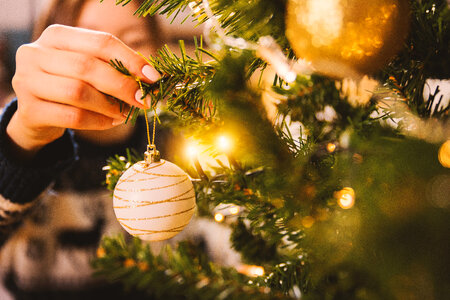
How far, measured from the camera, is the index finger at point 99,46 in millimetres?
367

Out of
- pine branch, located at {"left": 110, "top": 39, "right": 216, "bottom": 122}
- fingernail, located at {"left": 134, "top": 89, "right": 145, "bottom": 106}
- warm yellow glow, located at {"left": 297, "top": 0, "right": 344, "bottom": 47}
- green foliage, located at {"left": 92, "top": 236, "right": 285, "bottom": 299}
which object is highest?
warm yellow glow, located at {"left": 297, "top": 0, "right": 344, "bottom": 47}

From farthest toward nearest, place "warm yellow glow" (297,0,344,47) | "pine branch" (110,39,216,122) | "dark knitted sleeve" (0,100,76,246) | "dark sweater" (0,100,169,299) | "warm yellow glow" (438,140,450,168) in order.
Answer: "dark sweater" (0,100,169,299), "dark knitted sleeve" (0,100,76,246), "pine branch" (110,39,216,122), "warm yellow glow" (297,0,344,47), "warm yellow glow" (438,140,450,168)

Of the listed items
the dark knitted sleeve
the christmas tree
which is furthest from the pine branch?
the dark knitted sleeve

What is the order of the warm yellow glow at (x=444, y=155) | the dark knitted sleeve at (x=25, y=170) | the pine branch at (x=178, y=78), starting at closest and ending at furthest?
the warm yellow glow at (x=444, y=155)
the pine branch at (x=178, y=78)
the dark knitted sleeve at (x=25, y=170)

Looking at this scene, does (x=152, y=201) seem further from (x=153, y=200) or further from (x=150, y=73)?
(x=150, y=73)

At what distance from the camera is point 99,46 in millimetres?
A: 419

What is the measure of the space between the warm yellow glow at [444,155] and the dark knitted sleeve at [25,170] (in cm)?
76

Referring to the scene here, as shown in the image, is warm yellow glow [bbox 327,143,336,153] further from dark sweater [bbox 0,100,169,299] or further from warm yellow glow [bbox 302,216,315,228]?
dark sweater [bbox 0,100,169,299]

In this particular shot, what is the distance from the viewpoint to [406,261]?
0.14 meters

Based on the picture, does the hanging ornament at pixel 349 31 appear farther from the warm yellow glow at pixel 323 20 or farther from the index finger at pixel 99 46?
the index finger at pixel 99 46

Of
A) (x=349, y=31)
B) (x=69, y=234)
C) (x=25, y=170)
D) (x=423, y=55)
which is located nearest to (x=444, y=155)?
(x=349, y=31)

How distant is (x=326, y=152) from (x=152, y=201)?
216 millimetres

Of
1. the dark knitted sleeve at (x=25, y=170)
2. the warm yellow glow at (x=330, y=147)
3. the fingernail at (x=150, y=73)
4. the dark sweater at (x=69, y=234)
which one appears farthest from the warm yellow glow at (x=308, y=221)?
the dark sweater at (x=69, y=234)

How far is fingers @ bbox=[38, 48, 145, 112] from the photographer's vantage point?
0.38 metres
